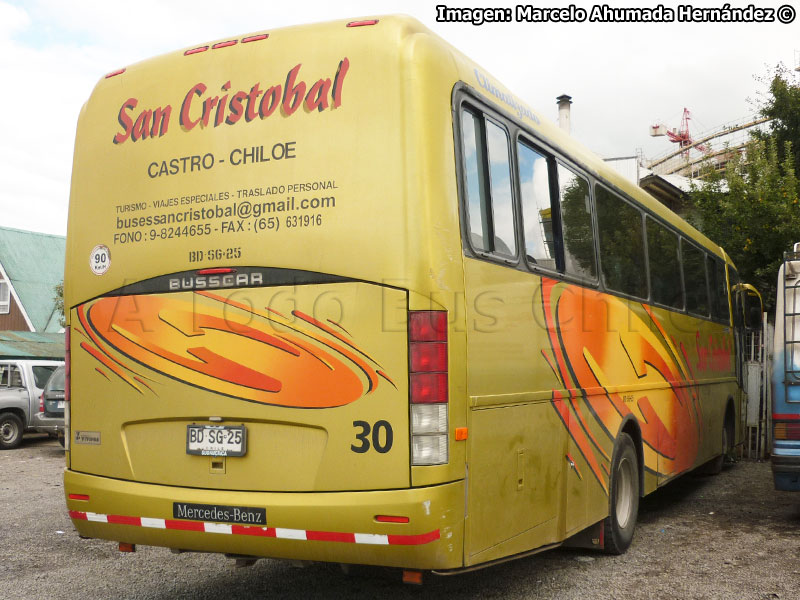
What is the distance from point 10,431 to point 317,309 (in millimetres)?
15807

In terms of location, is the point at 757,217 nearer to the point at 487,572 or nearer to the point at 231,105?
the point at 487,572

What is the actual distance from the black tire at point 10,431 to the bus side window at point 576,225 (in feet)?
49.4

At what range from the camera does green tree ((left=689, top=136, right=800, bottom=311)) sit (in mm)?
16688

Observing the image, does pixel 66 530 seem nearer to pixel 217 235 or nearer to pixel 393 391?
pixel 217 235

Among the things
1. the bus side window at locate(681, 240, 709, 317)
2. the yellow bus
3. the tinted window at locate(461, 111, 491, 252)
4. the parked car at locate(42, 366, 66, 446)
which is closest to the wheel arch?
the yellow bus

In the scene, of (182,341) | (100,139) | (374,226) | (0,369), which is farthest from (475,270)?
(0,369)

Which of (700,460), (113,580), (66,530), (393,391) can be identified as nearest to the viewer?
(393,391)

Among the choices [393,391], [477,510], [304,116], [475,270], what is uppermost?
[304,116]

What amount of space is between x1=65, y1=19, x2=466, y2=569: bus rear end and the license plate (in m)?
0.01

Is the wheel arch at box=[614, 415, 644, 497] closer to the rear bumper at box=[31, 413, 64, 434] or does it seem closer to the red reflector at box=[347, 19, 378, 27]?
the red reflector at box=[347, 19, 378, 27]

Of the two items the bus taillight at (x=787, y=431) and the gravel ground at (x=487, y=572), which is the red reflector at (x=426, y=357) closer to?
the gravel ground at (x=487, y=572)

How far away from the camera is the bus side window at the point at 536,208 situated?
5848mm

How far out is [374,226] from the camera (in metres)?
4.66

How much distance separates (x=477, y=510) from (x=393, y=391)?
881 millimetres
